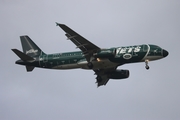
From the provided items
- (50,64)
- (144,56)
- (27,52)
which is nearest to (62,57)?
(50,64)

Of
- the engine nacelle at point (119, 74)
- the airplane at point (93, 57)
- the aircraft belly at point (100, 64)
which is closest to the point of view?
the airplane at point (93, 57)

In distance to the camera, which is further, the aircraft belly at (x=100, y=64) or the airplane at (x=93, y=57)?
the aircraft belly at (x=100, y=64)

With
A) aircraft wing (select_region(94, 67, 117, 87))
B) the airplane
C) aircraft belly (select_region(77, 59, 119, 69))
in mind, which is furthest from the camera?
aircraft wing (select_region(94, 67, 117, 87))

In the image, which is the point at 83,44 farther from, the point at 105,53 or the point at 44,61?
the point at 44,61

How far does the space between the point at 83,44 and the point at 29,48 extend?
1406 cm

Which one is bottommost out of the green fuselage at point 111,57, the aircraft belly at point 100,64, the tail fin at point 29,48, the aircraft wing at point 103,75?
the aircraft wing at point 103,75

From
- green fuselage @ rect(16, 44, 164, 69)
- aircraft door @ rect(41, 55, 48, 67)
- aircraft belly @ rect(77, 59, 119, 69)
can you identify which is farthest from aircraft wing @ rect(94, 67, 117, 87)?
aircraft door @ rect(41, 55, 48, 67)

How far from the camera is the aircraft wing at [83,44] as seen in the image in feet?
258

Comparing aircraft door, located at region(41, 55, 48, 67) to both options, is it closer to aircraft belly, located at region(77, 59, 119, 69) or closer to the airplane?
the airplane

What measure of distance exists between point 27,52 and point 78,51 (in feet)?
36.0

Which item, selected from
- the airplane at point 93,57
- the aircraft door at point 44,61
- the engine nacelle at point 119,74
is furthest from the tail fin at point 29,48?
the engine nacelle at point 119,74

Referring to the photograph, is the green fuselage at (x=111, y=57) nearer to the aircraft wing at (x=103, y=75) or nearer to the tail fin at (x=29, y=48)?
the tail fin at (x=29, y=48)

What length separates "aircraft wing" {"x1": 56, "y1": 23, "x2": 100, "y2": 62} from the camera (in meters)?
78.7

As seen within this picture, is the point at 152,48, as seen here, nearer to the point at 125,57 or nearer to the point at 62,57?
the point at 125,57
